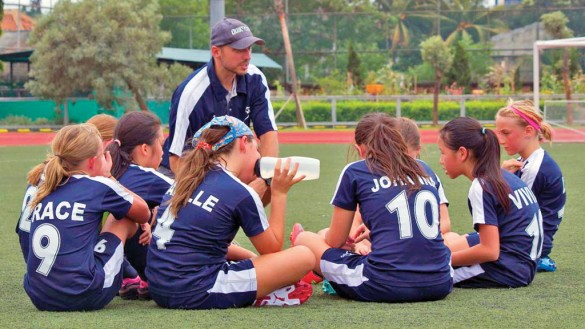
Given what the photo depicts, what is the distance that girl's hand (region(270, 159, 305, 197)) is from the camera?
4949mm

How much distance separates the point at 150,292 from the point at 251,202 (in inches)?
29.2

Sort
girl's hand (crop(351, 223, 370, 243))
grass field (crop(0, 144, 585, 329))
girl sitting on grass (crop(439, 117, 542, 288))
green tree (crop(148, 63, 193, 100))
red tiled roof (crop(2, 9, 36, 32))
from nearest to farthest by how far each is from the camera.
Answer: grass field (crop(0, 144, 585, 329)) < girl sitting on grass (crop(439, 117, 542, 288)) < girl's hand (crop(351, 223, 370, 243)) < green tree (crop(148, 63, 193, 100)) < red tiled roof (crop(2, 9, 36, 32))

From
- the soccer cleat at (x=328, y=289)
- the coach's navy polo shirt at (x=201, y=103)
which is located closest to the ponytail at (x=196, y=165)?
the soccer cleat at (x=328, y=289)

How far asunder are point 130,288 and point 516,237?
2.19 meters

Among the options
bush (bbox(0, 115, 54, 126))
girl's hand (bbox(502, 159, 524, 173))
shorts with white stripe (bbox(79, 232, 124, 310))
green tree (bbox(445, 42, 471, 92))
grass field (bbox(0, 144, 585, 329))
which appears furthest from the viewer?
green tree (bbox(445, 42, 471, 92))

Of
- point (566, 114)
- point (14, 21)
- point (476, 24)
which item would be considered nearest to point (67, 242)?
point (566, 114)

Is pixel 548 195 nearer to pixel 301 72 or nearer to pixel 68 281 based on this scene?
pixel 68 281

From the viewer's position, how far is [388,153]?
5.09m

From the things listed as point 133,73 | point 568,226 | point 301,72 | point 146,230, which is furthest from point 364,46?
point 146,230

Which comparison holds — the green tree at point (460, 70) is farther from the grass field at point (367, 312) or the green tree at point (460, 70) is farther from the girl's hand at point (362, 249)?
the girl's hand at point (362, 249)

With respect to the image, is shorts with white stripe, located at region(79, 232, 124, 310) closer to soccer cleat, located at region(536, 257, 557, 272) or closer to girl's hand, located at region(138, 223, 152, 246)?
girl's hand, located at region(138, 223, 152, 246)

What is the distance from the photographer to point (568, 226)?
27.9ft

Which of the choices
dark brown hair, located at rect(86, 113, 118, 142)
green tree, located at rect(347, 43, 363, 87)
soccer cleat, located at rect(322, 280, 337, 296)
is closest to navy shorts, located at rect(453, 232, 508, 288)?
soccer cleat, located at rect(322, 280, 337, 296)

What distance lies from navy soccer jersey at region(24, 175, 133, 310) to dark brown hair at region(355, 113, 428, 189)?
1328mm
